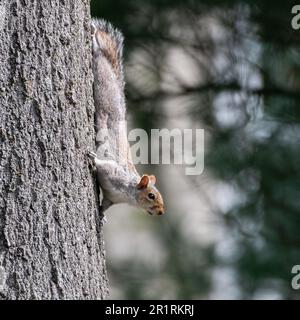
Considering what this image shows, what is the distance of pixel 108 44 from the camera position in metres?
2.28

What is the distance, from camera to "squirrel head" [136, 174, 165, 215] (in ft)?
7.76

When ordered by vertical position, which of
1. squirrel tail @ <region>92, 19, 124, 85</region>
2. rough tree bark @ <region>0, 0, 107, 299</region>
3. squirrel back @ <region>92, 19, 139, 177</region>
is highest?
squirrel tail @ <region>92, 19, 124, 85</region>

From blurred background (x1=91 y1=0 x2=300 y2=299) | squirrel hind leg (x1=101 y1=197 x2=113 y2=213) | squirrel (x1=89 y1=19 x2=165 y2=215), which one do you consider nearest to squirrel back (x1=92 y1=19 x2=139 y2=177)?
squirrel (x1=89 y1=19 x2=165 y2=215)

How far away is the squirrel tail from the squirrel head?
302 mm

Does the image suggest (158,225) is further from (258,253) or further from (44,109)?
(44,109)

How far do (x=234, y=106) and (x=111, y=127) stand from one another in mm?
1258

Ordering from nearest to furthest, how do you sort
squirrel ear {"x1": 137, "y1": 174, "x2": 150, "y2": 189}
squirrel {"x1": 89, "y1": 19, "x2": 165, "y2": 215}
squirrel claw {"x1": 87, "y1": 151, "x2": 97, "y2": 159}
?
1. squirrel claw {"x1": 87, "y1": 151, "x2": 97, "y2": 159}
2. squirrel {"x1": 89, "y1": 19, "x2": 165, "y2": 215}
3. squirrel ear {"x1": 137, "y1": 174, "x2": 150, "y2": 189}

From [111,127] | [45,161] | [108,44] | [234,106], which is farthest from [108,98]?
[234,106]

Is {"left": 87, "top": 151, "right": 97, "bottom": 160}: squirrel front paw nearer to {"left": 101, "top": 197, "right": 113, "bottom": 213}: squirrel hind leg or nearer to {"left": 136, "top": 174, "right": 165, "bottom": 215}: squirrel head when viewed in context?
{"left": 101, "top": 197, "right": 113, "bottom": 213}: squirrel hind leg

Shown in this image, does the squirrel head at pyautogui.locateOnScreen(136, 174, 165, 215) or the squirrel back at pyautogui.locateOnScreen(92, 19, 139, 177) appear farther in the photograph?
the squirrel head at pyautogui.locateOnScreen(136, 174, 165, 215)

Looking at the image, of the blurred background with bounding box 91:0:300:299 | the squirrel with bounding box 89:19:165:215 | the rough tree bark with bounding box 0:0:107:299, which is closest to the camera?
the rough tree bark with bounding box 0:0:107:299

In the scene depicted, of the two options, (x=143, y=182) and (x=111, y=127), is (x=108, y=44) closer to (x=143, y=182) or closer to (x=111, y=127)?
(x=111, y=127)
